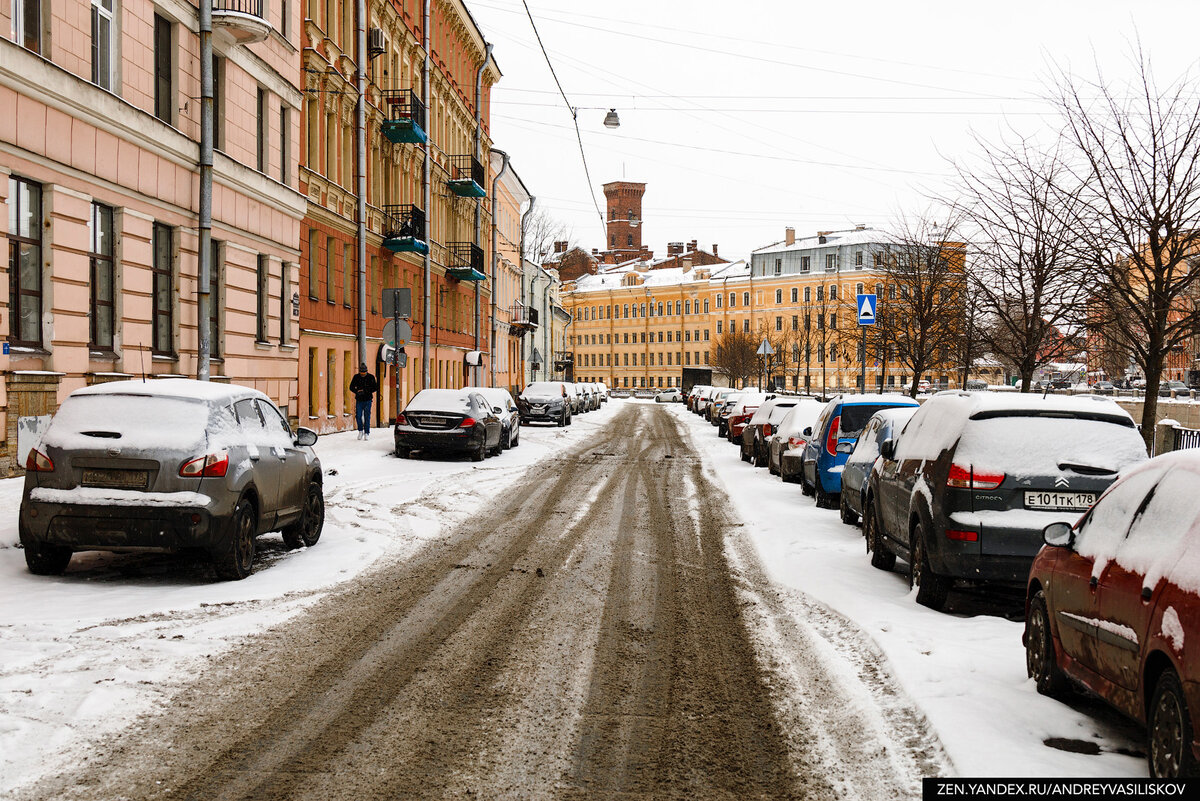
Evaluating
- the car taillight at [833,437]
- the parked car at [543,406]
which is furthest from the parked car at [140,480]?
the parked car at [543,406]

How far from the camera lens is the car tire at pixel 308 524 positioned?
11.4 metres

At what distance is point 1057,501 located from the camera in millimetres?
8094

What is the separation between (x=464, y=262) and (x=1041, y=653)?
45.4 meters

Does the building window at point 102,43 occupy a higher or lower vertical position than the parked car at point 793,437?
higher

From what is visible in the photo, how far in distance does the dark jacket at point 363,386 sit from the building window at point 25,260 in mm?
12502

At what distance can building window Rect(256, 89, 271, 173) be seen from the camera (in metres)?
24.7

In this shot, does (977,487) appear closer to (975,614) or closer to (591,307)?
(975,614)

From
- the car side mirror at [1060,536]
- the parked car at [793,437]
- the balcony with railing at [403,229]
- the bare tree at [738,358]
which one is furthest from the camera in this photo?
the bare tree at [738,358]

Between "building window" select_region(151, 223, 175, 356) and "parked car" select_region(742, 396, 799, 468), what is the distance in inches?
440

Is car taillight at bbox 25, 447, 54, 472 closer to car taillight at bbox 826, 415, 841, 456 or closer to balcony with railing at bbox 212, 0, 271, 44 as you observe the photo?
car taillight at bbox 826, 415, 841, 456

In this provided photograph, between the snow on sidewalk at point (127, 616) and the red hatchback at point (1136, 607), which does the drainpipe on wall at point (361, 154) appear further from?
the red hatchback at point (1136, 607)

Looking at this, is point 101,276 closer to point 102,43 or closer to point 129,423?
point 102,43

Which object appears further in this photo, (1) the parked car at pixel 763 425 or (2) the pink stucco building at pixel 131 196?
(1) the parked car at pixel 763 425

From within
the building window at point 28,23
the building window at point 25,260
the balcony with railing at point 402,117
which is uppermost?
the balcony with railing at point 402,117
